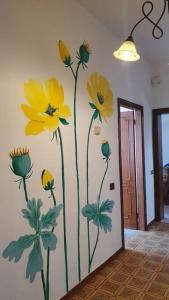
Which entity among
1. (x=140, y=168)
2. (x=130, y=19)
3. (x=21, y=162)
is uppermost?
(x=130, y=19)

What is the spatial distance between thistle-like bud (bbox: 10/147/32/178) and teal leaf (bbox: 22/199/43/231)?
0.87 ft

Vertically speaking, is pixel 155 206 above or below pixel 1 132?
below

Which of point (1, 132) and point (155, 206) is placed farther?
point (155, 206)

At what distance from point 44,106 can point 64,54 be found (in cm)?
64

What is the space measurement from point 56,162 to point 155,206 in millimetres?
3087

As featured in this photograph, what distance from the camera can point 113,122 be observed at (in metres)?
3.33

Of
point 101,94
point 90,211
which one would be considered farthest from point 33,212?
point 101,94

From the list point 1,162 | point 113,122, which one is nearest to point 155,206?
point 113,122

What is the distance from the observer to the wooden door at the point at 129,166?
4.25 meters

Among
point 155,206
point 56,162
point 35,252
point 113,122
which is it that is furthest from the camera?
point 155,206

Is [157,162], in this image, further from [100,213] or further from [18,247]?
[18,247]

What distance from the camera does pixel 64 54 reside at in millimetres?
2461

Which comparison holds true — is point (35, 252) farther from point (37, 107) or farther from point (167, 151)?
point (167, 151)

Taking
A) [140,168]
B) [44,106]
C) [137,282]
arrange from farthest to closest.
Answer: [140,168] < [137,282] < [44,106]
